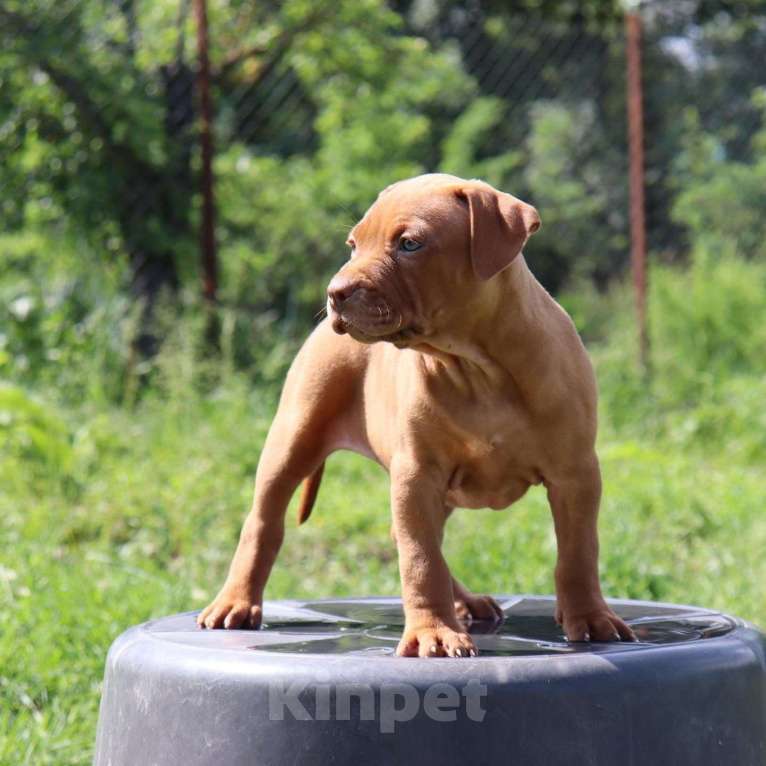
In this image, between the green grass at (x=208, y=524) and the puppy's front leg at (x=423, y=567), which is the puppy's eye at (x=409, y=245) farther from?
the green grass at (x=208, y=524)

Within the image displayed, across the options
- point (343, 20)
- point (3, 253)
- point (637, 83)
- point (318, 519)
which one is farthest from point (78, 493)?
point (637, 83)

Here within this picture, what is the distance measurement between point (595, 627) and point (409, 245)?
80cm

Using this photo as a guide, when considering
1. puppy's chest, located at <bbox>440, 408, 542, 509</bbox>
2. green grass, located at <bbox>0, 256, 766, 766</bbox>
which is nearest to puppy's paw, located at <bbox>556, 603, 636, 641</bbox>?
puppy's chest, located at <bbox>440, 408, 542, 509</bbox>

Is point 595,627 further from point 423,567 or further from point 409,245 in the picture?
point 409,245

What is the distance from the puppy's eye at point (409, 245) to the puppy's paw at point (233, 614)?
2.82 ft

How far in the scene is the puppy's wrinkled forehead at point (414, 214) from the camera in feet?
6.64

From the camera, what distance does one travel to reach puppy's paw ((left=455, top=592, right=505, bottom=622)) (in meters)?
2.71

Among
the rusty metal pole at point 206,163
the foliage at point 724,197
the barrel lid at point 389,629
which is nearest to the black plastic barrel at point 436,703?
the barrel lid at point 389,629

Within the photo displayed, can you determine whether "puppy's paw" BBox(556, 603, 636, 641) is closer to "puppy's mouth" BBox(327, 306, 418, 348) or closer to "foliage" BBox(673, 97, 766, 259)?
"puppy's mouth" BBox(327, 306, 418, 348)

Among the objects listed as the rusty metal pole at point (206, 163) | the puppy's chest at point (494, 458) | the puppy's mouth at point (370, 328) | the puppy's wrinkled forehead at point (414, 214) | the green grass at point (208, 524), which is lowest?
the green grass at point (208, 524)

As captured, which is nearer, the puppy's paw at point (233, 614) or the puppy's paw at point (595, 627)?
the puppy's paw at point (595, 627)

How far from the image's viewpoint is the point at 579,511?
2.23 meters

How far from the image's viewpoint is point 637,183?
310 inches

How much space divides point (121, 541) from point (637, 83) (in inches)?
194
